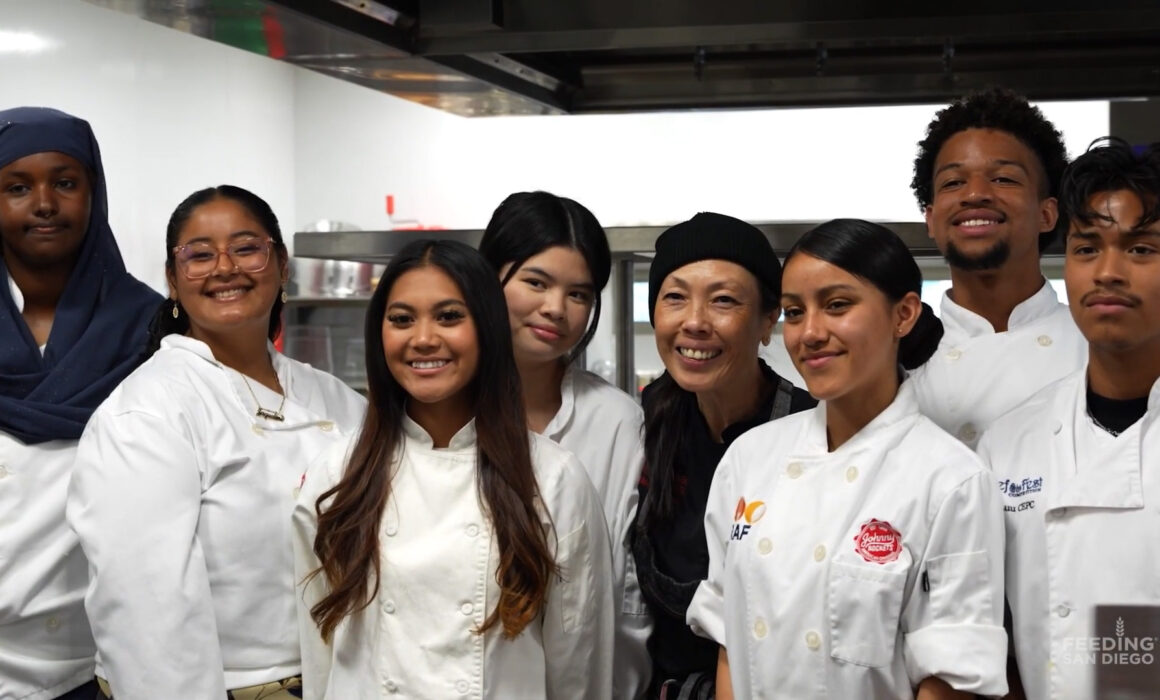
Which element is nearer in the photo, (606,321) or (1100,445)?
(1100,445)

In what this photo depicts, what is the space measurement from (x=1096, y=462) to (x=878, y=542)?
27cm

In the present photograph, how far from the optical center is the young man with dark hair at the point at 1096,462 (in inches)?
54.3

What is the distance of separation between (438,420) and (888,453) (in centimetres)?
63

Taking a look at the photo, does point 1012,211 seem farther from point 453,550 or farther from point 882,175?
point 882,175

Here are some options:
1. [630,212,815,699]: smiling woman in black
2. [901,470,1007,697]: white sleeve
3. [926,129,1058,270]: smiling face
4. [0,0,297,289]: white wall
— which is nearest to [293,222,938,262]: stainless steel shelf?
[926,129,1058,270]: smiling face

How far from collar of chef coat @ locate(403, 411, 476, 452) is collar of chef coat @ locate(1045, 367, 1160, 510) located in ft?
2.48

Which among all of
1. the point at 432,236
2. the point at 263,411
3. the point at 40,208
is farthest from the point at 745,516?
the point at 432,236

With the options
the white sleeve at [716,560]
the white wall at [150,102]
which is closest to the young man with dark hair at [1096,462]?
the white sleeve at [716,560]

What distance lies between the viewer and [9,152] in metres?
1.85

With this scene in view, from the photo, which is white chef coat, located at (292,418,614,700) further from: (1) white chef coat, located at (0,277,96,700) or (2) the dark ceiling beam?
(2) the dark ceiling beam

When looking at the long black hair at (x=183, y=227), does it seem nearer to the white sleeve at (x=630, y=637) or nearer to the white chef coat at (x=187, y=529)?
the white chef coat at (x=187, y=529)

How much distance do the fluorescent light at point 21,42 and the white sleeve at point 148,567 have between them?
2.62 m

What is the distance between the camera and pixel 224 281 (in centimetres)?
179

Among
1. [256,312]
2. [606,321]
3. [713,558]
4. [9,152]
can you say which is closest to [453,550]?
[713,558]
